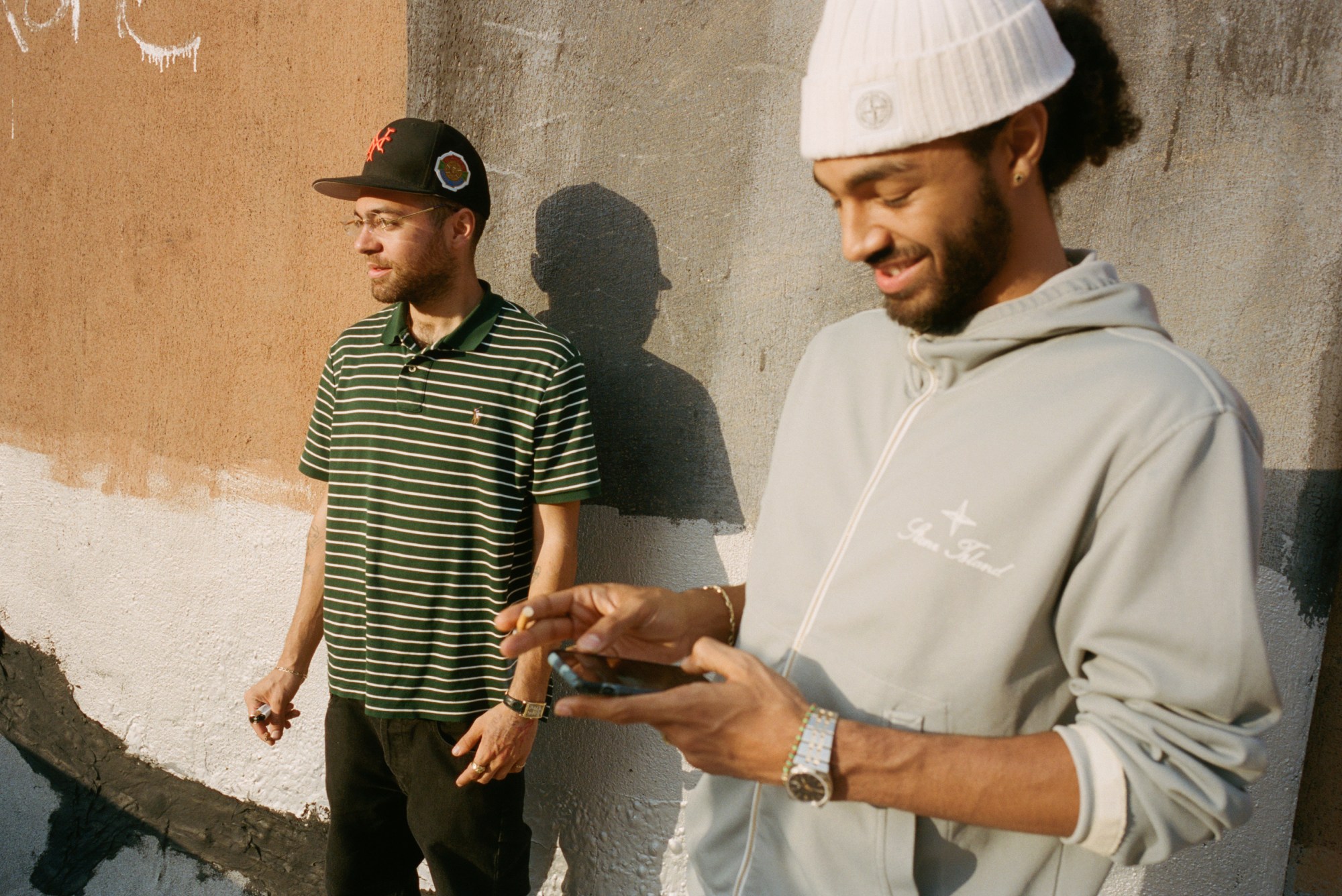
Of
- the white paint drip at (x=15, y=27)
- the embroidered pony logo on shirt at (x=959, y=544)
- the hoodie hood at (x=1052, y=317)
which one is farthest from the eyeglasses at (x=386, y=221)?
the white paint drip at (x=15, y=27)

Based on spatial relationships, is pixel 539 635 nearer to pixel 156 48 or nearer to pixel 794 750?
pixel 794 750

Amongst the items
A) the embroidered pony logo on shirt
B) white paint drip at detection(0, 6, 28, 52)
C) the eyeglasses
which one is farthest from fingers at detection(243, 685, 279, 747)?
white paint drip at detection(0, 6, 28, 52)

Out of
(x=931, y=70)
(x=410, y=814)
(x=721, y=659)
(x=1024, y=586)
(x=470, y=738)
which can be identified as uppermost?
(x=931, y=70)

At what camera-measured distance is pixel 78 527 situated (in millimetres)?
3854

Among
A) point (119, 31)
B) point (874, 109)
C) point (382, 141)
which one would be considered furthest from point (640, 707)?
point (119, 31)

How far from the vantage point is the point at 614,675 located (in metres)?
1.31

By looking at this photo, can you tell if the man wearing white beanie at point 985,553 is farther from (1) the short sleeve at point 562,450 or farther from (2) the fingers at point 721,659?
(1) the short sleeve at point 562,450

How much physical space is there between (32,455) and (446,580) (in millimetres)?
2873

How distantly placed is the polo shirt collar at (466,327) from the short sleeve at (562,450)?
0.77ft

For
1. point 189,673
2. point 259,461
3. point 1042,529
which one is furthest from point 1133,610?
point 189,673

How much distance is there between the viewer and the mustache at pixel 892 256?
3.95 ft

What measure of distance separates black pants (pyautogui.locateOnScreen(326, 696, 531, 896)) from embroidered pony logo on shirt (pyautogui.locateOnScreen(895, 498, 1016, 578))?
1537mm

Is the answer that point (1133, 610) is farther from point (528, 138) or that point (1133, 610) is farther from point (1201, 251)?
point (528, 138)

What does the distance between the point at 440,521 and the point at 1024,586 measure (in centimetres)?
155
